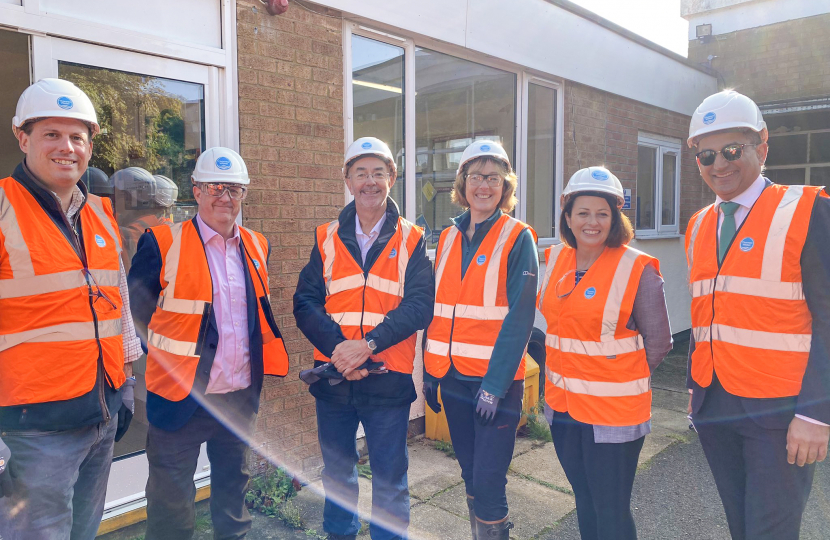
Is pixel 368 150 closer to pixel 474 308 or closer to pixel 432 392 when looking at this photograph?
pixel 474 308

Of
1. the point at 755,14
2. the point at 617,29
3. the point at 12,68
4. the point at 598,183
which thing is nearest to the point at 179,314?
the point at 12,68

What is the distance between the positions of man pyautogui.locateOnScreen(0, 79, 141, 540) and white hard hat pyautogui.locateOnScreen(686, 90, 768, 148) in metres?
2.47

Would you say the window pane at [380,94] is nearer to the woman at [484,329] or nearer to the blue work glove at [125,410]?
the woman at [484,329]

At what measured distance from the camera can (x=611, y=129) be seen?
23.6ft

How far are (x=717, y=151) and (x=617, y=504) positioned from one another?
151cm

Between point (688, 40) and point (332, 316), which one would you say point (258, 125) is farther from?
point (688, 40)

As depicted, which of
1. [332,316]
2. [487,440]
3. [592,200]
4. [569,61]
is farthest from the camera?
[569,61]

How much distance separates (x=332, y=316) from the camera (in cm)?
298

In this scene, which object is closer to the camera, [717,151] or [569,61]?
[717,151]

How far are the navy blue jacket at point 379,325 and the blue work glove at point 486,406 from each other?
44cm

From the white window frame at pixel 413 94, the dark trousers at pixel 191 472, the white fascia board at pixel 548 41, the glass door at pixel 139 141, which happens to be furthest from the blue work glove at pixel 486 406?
the white fascia board at pixel 548 41

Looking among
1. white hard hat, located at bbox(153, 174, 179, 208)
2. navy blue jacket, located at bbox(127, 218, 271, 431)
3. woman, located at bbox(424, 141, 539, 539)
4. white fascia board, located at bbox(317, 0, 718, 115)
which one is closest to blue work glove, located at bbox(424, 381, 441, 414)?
woman, located at bbox(424, 141, 539, 539)

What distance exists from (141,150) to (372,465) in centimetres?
231

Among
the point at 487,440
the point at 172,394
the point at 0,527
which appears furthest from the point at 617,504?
the point at 0,527
